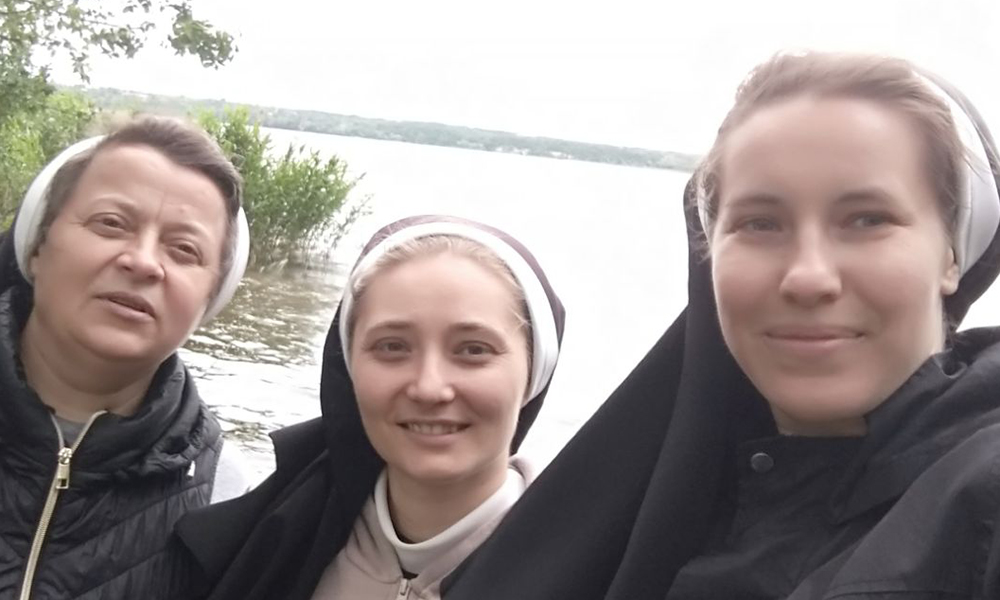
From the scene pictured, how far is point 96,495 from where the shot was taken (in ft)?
7.22

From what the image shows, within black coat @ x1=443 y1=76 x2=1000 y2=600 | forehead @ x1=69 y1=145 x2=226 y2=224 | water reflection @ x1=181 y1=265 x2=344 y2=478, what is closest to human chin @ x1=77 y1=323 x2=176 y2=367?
forehead @ x1=69 y1=145 x2=226 y2=224

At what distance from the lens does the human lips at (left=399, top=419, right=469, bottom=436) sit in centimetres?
212

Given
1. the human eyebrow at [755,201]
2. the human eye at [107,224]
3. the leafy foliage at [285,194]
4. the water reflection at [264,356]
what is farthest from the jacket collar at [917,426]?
the leafy foliage at [285,194]

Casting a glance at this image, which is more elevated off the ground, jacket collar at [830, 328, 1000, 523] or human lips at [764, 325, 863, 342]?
human lips at [764, 325, 863, 342]

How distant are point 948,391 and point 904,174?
0.31m

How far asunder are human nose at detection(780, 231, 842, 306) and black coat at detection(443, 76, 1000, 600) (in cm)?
21

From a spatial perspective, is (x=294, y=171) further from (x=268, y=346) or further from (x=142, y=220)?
(x=142, y=220)

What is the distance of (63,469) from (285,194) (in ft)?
47.5

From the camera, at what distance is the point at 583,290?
90.0ft

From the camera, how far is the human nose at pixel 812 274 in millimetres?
A: 1415

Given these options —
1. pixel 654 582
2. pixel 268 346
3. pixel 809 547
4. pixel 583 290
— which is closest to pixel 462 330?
pixel 654 582

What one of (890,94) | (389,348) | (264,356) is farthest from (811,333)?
(264,356)

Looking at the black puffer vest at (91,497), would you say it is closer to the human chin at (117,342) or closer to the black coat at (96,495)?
the black coat at (96,495)

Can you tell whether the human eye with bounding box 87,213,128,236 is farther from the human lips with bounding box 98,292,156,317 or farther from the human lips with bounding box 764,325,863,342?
the human lips with bounding box 764,325,863,342
